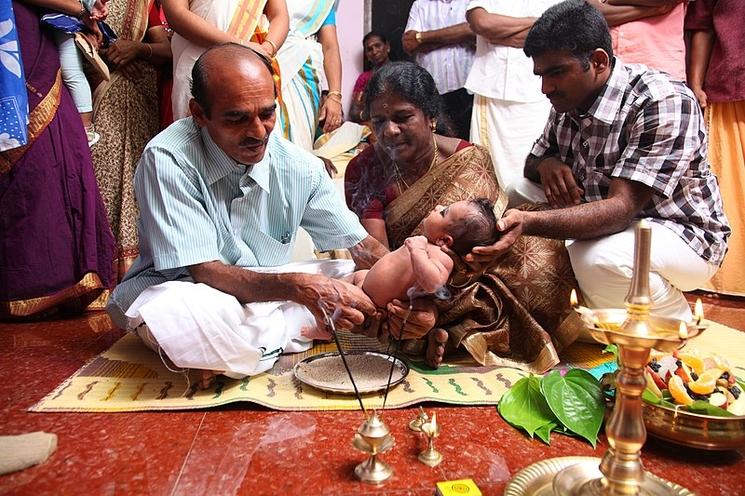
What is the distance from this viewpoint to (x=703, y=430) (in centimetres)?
160

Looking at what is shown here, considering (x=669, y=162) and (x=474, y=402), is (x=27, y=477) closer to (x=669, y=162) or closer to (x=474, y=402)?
(x=474, y=402)

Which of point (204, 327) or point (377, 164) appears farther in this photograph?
point (377, 164)

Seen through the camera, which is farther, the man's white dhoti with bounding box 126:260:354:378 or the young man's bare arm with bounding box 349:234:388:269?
the young man's bare arm with bounding box 349:234:388:269

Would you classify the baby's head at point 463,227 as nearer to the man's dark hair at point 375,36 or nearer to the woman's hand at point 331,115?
the woman's hand at point 331,115

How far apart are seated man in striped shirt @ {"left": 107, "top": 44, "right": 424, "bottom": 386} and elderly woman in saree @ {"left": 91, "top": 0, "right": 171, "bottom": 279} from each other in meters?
1.24

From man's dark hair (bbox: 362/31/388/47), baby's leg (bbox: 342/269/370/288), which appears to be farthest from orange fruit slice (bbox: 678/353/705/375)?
man's dark hair (bbox: 362/31/388/47)

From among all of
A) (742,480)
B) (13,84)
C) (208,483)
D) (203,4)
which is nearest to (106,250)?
(13,84)

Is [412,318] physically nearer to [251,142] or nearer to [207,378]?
[207,378]

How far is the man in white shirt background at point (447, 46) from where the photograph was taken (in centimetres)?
377

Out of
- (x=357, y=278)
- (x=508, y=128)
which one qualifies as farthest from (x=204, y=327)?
(x=508, y=128)

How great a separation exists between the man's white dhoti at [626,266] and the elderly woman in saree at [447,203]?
3.8 inches

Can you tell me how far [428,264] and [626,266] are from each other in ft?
2.96

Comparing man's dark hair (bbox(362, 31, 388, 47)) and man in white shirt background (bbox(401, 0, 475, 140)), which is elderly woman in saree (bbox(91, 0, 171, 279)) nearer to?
man's dark hair (bbox(362, 31, 388, 47))

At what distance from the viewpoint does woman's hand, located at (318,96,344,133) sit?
145 inches
